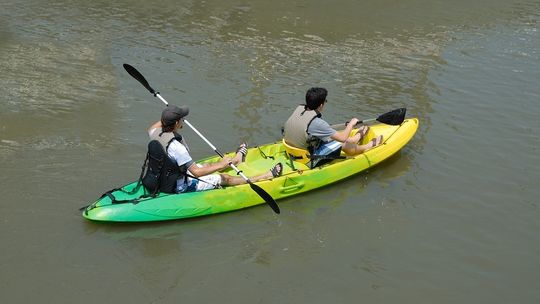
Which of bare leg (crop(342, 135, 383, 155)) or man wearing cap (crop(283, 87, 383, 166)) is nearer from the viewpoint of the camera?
man wearing cap (crop(283, 87, 383, 166))

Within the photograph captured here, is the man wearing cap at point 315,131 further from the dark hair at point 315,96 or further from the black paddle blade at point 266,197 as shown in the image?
the black paddle blade at point 266,197

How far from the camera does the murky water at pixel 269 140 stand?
623 centimetres

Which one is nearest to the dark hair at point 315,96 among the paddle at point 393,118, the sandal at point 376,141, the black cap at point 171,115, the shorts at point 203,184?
A: the sandal at point 376,141

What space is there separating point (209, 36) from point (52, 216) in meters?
8.47

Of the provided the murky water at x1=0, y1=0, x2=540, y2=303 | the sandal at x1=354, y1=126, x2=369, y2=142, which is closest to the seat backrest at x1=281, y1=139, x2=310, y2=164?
the murky water at x1=0, y1=0, x2=540, y2=303

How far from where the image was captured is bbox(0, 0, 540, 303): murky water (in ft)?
20.5

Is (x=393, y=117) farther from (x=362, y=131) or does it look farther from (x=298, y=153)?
(x=298, y=153)

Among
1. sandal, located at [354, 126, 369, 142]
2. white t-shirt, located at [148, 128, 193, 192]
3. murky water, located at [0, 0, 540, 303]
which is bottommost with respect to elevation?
murky water, located at [0, 0, 540, 303]

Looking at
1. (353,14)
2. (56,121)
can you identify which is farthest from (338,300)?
(353,14)

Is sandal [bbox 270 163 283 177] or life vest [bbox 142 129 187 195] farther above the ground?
life vest [bbox 142 129 187 195]

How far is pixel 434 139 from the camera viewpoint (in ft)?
31.1

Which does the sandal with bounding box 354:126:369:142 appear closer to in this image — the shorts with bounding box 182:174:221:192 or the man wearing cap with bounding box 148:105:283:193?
the man wearing cap with bounding box 148:105:283:193

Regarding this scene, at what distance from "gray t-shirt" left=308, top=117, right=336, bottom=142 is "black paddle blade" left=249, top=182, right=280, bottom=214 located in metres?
1.19

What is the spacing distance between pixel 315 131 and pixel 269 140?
177 centimetres
